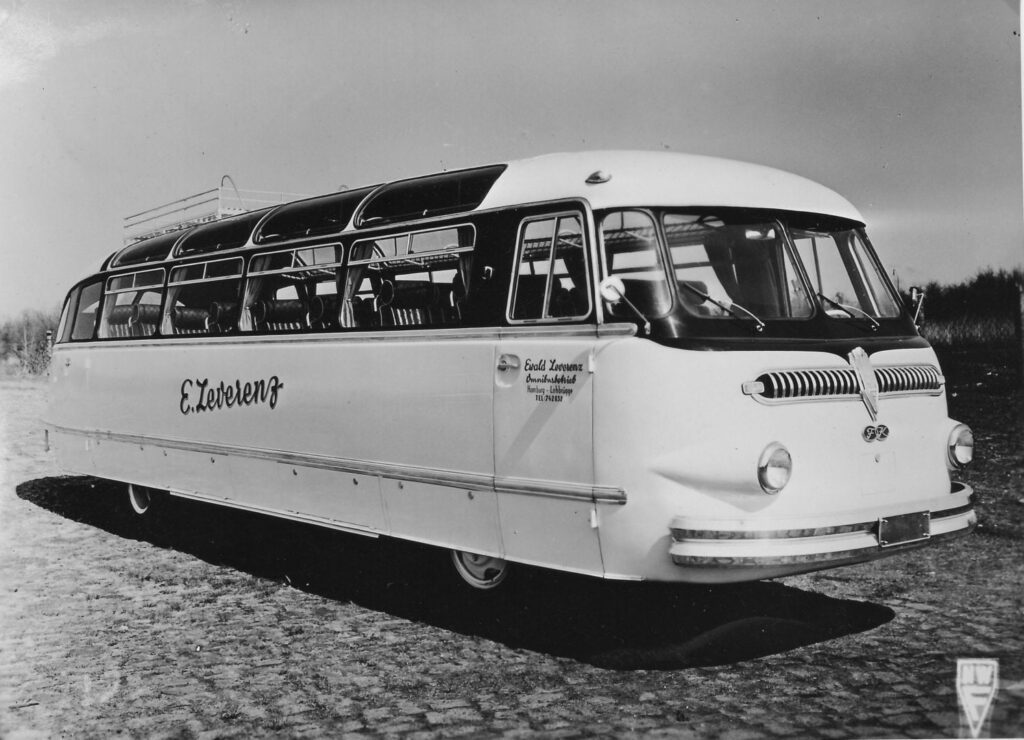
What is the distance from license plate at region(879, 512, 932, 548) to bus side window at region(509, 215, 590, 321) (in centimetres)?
208

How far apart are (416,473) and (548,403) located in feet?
4.56

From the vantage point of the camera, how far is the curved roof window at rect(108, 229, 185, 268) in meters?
10.6

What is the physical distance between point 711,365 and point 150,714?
3474mm

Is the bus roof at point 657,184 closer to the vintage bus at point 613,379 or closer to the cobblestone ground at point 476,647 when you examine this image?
the vintage bus at point 613,379

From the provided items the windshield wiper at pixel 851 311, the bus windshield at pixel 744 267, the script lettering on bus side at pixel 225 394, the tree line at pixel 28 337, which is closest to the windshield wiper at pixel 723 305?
the bus windshield at pixel 744 267

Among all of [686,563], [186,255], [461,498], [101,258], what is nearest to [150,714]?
[461,498]

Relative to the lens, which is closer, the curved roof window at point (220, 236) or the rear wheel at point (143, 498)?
the curved roof window at point (220, 236)

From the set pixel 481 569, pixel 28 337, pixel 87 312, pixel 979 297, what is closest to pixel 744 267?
pixel 481 569

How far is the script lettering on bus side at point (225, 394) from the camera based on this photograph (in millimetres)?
8398

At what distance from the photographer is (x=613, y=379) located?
5.48 meters

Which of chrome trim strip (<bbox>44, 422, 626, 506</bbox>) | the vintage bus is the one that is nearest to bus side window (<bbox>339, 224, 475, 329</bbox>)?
the vintage bus

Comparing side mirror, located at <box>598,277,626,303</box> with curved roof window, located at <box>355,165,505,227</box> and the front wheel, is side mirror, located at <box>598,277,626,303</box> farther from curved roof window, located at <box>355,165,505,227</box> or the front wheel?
the front wheel

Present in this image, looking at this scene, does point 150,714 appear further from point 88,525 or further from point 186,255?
point 88,525

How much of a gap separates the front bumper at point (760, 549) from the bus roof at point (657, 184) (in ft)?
6.32
